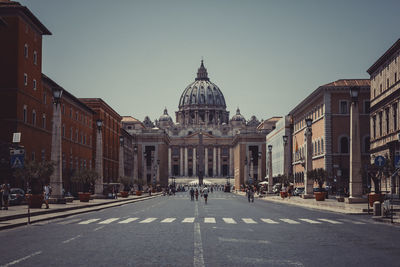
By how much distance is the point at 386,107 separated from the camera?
200 ft

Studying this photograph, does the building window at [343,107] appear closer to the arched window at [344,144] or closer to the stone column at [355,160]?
the arched window at [344,144]

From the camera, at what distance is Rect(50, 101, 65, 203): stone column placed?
143 feet

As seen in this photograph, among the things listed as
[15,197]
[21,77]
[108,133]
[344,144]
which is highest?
[21,77]

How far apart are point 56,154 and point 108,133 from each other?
59973mm

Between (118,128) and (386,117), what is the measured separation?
66620 millimetres

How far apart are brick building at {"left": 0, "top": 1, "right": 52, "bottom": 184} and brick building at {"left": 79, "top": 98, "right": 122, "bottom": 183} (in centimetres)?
3313

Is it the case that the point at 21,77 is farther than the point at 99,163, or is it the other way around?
the point at 99,163

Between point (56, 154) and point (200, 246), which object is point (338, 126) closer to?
point (56, 154)

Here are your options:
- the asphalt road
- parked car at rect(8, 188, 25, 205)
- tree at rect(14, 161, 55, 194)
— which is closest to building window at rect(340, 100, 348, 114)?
tree at rect(14, 161, 55, 194)

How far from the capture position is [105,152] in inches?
3930

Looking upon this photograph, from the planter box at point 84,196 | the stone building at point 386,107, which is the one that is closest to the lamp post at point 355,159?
the stone building at point 386,107

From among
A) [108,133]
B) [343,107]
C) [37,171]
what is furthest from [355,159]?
[108,133]

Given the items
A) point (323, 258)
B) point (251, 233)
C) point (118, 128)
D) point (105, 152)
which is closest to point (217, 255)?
point (323, 258)

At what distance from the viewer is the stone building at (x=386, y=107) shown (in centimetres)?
5731
